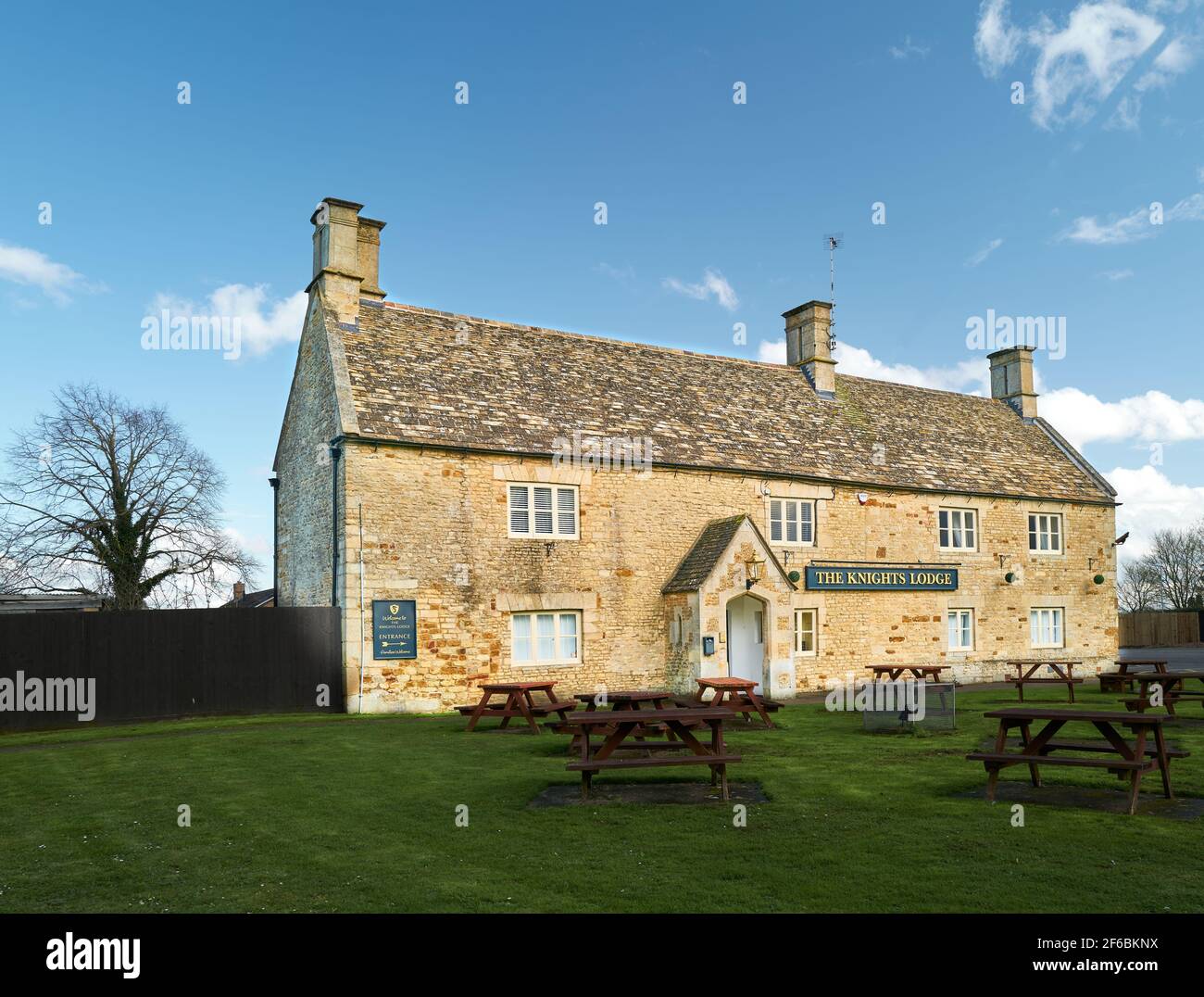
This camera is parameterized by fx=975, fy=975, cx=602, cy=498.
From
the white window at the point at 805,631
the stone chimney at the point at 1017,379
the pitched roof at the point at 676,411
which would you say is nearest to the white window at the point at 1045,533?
the pitched roof at the point at 676,411

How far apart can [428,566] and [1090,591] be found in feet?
65.9

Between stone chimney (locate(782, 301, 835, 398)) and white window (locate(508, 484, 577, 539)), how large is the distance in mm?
10193

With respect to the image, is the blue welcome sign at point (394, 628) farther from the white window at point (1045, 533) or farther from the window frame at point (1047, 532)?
the white window at point (1045, 533)

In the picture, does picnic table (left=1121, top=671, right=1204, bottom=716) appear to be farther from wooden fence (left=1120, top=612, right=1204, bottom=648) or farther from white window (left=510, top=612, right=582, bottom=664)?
wooden fence (left=1120, top=612, right=1204, bottom=648)

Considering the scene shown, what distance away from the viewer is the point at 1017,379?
31.9m

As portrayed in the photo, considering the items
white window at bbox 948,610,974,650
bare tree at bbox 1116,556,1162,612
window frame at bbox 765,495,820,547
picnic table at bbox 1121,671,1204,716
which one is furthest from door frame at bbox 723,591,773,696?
bare tree at bbox 1116,556,1162,612

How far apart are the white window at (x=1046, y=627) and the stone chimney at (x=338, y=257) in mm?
19909

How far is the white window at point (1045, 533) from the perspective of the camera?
90.8ft

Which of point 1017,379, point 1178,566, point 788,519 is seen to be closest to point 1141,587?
point 1178,566

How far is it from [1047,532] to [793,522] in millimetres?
9285

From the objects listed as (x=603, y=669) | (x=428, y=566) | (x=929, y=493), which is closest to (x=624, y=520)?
(x=603, y=669)

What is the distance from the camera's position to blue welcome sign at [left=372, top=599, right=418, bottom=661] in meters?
18.2
